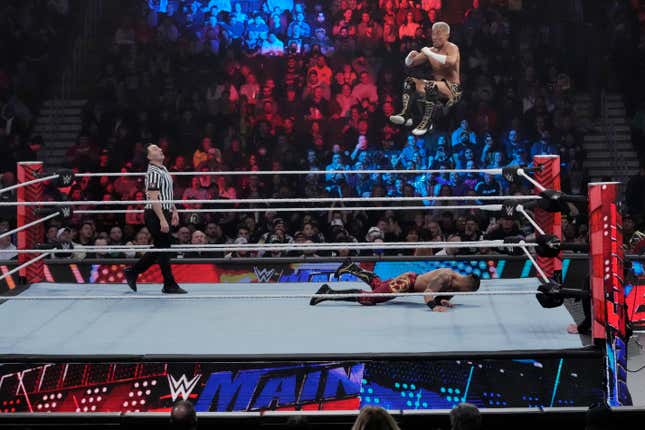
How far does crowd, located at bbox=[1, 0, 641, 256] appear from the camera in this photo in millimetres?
8492

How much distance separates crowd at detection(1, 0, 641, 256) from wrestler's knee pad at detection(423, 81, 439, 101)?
1.57 meters

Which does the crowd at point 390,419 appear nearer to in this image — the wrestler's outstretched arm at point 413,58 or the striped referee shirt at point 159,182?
the striped referee shirt at point 159,182

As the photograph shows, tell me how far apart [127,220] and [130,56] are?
2936mm

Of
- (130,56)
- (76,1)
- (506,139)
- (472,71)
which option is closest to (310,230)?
(506,139)

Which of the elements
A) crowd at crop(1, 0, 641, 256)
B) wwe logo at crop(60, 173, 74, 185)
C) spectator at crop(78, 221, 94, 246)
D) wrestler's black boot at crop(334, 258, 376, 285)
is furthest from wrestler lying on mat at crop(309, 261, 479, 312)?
spectator at crop(78, 221, 94, 246)

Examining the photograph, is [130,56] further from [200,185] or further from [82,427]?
[82,427]

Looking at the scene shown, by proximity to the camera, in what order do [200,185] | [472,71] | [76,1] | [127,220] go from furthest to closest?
[76,1] → [472,71] → [200,185] → [127,220]

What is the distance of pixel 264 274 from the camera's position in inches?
214

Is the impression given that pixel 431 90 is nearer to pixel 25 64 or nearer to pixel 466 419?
pixel 466 419

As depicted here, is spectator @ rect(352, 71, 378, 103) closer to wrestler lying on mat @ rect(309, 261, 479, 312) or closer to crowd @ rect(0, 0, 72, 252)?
crowd @ rect(0, 0, 72, 252)

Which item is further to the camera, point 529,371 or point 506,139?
point 506,139

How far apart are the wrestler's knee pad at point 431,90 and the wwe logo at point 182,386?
11.3 feet

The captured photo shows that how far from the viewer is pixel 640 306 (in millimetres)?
4648

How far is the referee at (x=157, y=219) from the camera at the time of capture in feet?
15.9
